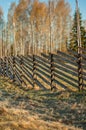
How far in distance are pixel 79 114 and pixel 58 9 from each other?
35.1 metres

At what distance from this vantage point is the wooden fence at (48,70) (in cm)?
993

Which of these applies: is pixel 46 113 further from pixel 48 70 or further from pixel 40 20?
pixel 40 20

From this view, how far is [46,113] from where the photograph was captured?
286 inches

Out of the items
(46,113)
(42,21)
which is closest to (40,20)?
(42,21)

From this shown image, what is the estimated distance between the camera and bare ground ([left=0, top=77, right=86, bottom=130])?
6016 millimetres

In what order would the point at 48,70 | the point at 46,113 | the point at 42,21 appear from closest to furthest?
the point at 46,113 < the point at 48,70 < the point at 42,21

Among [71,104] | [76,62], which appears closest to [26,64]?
[76,62]

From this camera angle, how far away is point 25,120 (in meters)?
6.38

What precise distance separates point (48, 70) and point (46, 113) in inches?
180

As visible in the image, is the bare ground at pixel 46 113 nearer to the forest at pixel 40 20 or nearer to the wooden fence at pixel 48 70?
the wooden fence at pixel 48 70

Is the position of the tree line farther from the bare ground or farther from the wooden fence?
the bare ground

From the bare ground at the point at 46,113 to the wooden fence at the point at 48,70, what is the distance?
2.94ft

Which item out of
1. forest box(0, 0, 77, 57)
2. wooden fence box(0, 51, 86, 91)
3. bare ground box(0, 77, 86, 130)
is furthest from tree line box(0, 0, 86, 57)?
bare ground box(0, 77, 86, 130)

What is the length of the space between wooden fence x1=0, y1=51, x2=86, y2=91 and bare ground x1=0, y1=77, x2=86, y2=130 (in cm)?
89
